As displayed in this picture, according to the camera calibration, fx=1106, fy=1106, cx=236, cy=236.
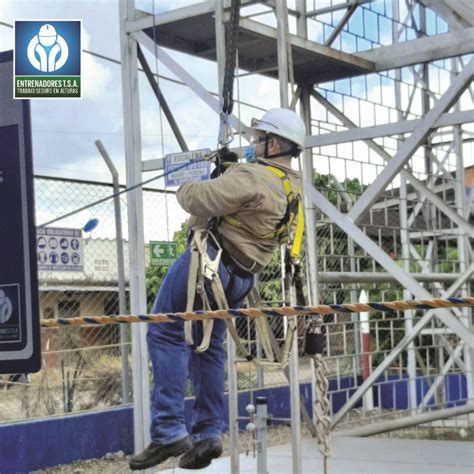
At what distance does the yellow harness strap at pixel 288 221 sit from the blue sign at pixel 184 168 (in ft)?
11.7

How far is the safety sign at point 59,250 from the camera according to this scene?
8.99m

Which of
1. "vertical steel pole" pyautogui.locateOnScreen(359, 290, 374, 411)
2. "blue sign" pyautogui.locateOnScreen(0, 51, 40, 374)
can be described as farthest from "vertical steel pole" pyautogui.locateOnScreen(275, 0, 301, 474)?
"vertical steel pole" pyautogui.locateOnScreen(359, 290, 374, 411)

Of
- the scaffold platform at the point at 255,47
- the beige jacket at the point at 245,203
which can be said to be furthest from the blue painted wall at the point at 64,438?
the beige jacket at the point at 245,203

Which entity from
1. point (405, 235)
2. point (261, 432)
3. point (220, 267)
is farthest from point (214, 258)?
point (405, 235)

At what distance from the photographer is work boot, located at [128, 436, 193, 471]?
4949 millimetres

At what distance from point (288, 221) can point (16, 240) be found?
51.8 inches

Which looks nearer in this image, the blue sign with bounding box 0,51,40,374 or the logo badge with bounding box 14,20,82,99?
the blue sign with bounding box 0,51,40,374

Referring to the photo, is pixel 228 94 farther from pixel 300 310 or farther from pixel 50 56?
pixel 50 56

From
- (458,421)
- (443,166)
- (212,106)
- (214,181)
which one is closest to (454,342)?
(458,421)

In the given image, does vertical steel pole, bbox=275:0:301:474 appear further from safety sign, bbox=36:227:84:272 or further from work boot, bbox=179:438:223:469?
work boot, bbox=179:438:223:469

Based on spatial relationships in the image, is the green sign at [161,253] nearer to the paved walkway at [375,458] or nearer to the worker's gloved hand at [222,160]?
the paved walkway at [375,458]

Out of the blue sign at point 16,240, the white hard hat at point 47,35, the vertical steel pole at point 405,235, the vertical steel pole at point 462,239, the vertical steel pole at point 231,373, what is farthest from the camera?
the vertical steel pole at point 462,239

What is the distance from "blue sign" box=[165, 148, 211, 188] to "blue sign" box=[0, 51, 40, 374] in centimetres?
427

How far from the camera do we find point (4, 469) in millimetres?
8719
